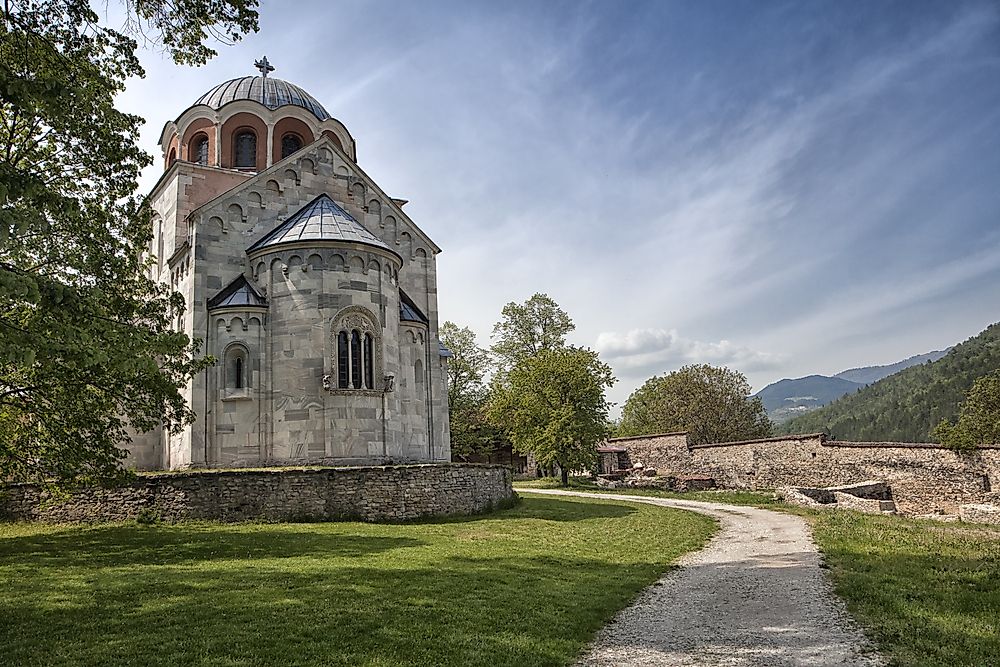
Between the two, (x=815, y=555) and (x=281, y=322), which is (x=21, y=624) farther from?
(x=281, y=322)

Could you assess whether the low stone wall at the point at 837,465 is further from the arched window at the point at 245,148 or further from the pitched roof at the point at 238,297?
the arched window at the point at 245,148

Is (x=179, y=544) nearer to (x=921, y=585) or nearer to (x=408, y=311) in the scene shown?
(x=408, y=311)

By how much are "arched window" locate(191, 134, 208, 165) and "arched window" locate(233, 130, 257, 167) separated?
112 cm

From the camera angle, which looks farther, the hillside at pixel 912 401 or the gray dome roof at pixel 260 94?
the hillside at pixel 912 401

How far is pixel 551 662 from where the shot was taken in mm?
6934

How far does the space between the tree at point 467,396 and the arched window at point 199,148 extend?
78.0 feet

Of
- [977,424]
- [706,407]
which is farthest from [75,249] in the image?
[706,407]

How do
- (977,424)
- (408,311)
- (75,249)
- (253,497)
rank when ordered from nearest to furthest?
(75,249)
(253,497)
(408,311)
(977,424)

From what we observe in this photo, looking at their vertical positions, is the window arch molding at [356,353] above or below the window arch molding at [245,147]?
below

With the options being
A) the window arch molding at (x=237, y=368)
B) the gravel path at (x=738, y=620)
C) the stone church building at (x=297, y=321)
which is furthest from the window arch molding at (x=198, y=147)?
the gravel path at (x=738, y=620)

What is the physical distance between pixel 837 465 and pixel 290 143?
25583 millimetres

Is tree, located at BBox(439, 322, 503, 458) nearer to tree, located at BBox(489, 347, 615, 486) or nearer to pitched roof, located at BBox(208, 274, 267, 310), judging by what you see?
tree, located at BBox(489, 347, 615, 486)

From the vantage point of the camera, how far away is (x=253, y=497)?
57.0 feet

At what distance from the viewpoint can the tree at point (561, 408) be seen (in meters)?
33.3
